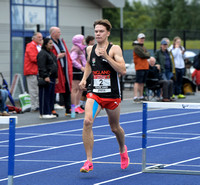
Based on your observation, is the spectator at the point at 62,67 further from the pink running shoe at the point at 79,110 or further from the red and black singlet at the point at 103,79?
the red and black singlet at the point at 103,79

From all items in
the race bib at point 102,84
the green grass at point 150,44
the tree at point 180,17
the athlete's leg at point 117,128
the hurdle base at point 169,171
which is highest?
the tree at point 180,17

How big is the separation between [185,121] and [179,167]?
18.9 ft

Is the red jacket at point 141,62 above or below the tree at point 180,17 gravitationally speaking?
below

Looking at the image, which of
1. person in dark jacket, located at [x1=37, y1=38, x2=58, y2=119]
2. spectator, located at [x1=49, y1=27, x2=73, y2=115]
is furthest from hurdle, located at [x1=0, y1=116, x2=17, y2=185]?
spectator, located at [x1=49, y1=27, x2=73, y2=115]

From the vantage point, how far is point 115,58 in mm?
7938

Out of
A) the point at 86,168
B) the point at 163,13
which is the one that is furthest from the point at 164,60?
the point at 163,13

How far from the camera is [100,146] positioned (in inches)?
406

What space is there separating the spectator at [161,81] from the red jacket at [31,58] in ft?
14.0

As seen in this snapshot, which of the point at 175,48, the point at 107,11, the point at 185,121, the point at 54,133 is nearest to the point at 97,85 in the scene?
the point at 54,133

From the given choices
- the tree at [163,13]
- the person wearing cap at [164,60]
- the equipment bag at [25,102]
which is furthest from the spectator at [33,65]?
the tree at [163,13]

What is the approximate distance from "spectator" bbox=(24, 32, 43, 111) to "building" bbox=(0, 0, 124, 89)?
2.17m

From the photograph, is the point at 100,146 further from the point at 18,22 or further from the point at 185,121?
the point at 18,22

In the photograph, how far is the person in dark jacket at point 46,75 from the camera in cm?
1393

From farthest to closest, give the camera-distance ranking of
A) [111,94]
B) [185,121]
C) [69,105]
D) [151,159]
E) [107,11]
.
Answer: [107,11]
[69,105]
[185,121]
[151,159]
[111,94]
